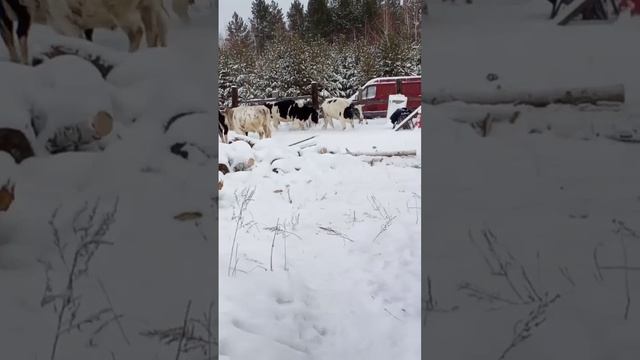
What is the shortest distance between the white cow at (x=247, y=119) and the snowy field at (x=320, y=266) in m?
4.94

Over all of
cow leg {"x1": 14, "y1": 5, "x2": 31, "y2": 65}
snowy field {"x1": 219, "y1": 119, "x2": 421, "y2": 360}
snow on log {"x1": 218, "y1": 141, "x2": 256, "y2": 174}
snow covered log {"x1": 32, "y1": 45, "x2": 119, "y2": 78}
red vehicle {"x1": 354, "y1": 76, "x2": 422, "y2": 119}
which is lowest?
snowy field {"x1": 219, "y1": 119, "x2": 421, "y2": 360}

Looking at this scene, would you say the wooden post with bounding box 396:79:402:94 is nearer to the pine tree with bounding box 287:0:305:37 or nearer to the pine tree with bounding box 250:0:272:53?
the pine tree with bounding box 287:0:305:37

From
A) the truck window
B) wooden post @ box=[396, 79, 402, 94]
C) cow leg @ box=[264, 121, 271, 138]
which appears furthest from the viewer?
the truck window

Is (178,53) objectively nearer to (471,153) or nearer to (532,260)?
(471,153)

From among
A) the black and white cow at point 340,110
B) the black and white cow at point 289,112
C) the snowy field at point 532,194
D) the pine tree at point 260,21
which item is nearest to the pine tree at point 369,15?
the pine tree at point 260,21

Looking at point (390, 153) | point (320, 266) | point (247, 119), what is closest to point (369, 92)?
point (247, 119)

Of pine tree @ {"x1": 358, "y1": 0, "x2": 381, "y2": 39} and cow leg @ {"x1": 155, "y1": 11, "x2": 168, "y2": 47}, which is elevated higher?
pine tree @ {"x1": 358, "y1": 0, "x2": 381, "y2": 39}

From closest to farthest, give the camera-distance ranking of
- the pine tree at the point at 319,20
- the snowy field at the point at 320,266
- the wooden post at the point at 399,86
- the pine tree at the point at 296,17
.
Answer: the snowy field at the point at 320,266 < the wooden post at the point at 399,86 < the pine tree at the point at 319,20 < the pine tree at the point at 296,17

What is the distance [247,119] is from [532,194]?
953 centimetres

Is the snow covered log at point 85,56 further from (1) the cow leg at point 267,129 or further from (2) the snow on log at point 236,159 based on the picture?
(1) the cow leg at point 267,129

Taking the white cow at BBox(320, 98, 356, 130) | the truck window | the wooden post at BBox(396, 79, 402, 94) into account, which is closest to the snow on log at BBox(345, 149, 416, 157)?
the white cow at BBox(320, 98, 356, 130)

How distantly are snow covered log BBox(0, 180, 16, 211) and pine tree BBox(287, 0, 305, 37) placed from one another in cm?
2508

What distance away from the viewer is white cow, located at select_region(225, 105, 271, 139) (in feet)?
35.9

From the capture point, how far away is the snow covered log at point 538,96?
1673 mm
